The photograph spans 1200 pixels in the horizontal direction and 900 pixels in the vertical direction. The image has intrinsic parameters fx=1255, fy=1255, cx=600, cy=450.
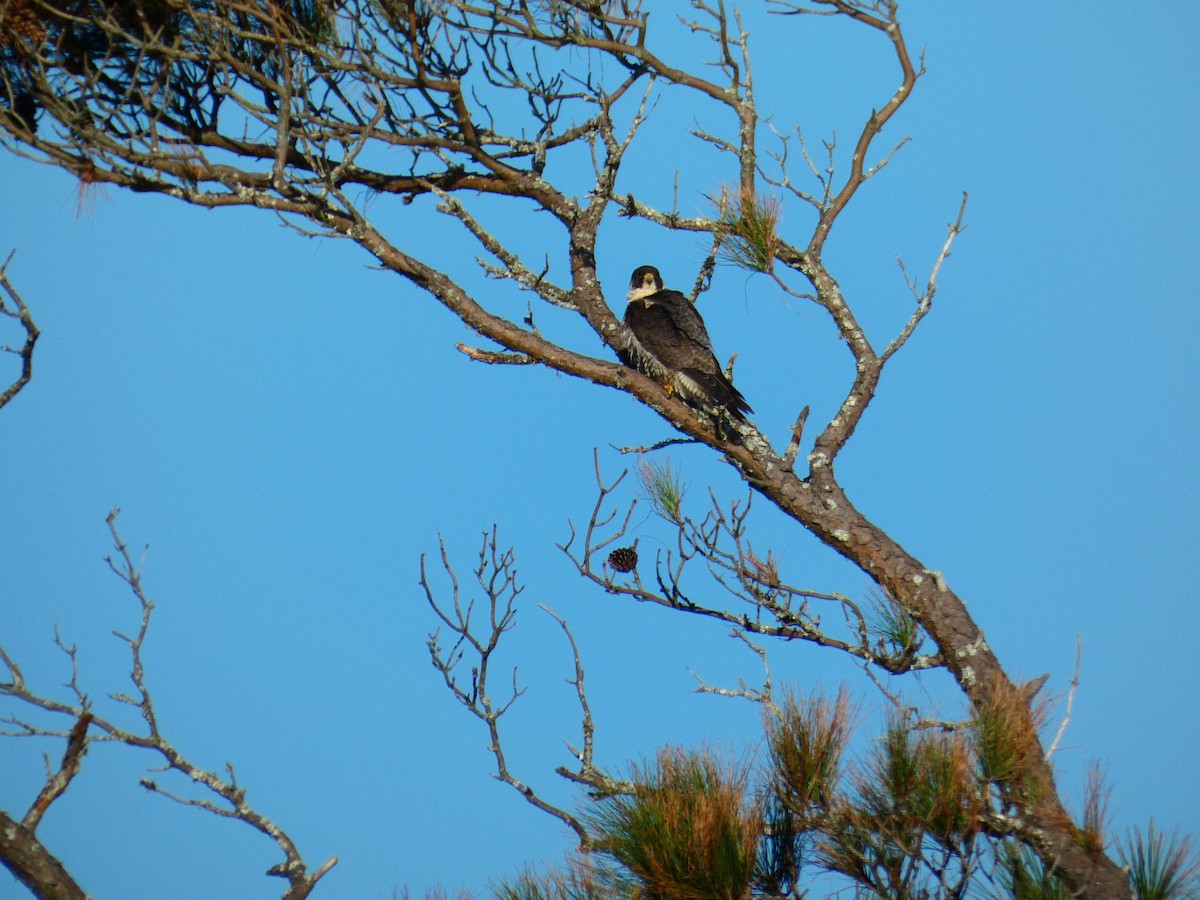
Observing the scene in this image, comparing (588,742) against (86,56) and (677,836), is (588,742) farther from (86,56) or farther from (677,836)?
(86,56)

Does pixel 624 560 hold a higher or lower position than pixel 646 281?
lower

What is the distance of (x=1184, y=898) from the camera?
2.66 metres

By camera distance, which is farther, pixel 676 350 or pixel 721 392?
pixel 676 350

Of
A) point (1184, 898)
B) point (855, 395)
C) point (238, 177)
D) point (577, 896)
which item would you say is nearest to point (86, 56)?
point (238, 177)

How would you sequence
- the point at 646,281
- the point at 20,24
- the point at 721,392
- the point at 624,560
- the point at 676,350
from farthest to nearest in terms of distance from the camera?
the point at 646,281 < the point at 676,350 < the point at 721,392 < the point at 20,24 < the point at 624,560

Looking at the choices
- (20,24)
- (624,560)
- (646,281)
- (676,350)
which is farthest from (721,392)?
(20,24)

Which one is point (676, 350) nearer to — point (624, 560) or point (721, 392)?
point (721, 392)

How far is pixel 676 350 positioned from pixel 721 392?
1.28 feet

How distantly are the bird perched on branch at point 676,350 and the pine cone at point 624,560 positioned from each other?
0.74 metres

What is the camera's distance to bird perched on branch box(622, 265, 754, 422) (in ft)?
13.9

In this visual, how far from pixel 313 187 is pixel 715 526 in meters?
1.62

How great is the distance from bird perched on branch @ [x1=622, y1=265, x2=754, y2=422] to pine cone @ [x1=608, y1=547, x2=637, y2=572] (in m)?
0.74

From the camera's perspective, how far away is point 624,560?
3.56 metres

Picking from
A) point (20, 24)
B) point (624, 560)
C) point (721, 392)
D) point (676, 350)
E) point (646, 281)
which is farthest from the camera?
point (646, 281)
